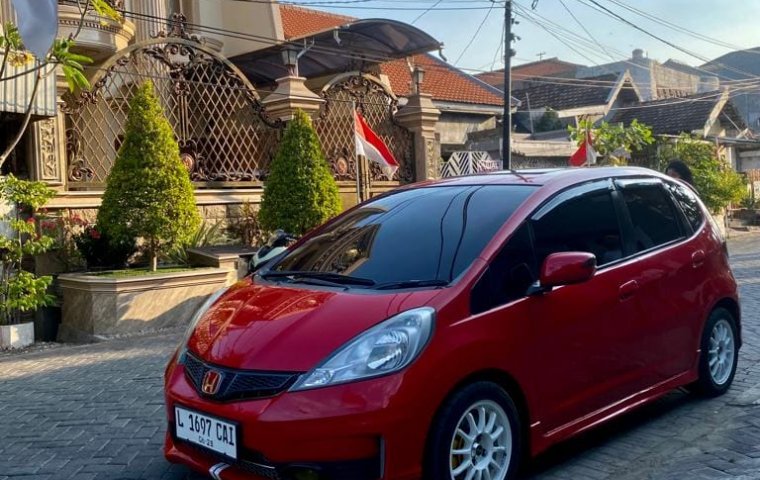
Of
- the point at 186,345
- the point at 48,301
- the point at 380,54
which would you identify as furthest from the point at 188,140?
the point at 186,345

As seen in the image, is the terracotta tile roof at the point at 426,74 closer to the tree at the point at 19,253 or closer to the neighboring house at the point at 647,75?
the tree at the point at 19,253

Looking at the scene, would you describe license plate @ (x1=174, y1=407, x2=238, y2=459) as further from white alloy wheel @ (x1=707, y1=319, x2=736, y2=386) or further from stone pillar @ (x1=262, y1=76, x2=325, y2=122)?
stone pillar @ (x1=262, y1=76, x2=325, y2=122)

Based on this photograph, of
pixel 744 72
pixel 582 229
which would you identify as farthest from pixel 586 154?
pixel 744 72

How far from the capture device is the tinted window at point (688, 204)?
5.17 m

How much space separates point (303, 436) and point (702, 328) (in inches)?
122

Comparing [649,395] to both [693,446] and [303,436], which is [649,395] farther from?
[303,436]

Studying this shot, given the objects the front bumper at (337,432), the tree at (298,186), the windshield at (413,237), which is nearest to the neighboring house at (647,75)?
the tree at (298,186)

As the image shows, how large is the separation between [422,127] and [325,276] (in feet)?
36.2

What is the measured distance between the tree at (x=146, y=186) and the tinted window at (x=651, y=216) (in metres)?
5.95

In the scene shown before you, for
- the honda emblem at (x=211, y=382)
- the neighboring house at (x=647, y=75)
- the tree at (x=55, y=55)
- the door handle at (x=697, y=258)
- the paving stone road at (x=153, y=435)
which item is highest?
the neighboring house at (x=647, y=75)

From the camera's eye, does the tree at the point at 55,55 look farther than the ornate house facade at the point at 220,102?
No

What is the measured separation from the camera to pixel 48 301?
823 centimetres

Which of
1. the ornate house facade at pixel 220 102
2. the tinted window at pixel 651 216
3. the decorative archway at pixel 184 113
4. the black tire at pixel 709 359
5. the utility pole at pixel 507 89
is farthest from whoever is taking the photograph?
the utility pole at pixel 507 89

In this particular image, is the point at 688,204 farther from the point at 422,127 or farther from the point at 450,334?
the point at 422,127
